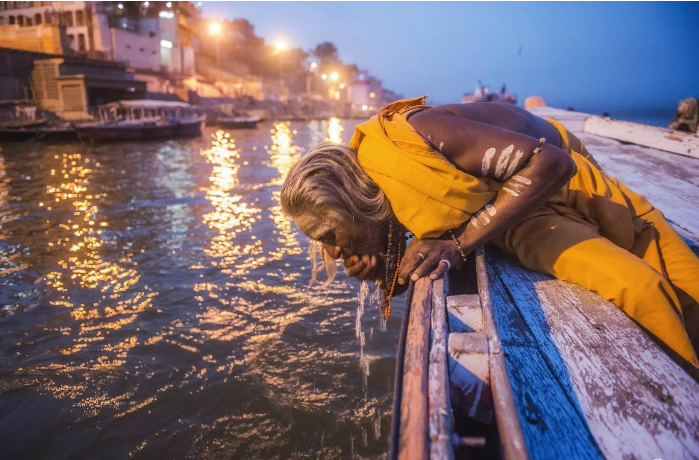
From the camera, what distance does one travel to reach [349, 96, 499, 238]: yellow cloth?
5.88 feet

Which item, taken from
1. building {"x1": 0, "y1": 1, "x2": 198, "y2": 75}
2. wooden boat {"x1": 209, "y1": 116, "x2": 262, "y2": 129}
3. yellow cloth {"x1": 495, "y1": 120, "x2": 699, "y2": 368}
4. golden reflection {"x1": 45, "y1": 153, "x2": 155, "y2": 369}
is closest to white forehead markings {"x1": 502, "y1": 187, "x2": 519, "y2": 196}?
yellow cloth {"x1": 495, "y1": 120, "x2": 699, "y2": 368}

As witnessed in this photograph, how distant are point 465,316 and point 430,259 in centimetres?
43

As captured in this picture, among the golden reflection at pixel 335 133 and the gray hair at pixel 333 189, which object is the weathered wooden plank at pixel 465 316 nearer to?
the gray hair at pixel 333 189

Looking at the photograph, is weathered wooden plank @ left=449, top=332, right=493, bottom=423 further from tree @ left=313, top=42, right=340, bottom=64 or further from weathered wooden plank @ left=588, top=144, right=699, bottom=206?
tree @ left=313, top=42, right=340, bottom=64

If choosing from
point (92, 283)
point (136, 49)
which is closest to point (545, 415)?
point (92, 283)

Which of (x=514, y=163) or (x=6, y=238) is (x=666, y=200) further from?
(x=6, y=238)

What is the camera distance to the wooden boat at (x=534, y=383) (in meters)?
0.91

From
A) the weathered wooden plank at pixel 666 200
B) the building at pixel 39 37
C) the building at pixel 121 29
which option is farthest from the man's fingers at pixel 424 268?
the building at pixel 121 29

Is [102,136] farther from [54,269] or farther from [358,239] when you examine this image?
[358,239]

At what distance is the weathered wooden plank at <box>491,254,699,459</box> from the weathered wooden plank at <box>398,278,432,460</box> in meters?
0.41

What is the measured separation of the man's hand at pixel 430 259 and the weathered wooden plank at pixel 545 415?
50 cm

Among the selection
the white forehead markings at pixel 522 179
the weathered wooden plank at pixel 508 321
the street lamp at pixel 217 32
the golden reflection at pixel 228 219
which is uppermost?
the street lamp at pixel 217 32

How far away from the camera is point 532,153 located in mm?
1752

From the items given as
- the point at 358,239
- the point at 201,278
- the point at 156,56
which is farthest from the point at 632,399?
the point at 156,56
